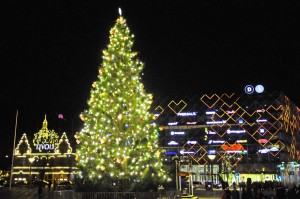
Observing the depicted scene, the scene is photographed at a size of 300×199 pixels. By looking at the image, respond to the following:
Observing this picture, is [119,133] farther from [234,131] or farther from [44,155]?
[234,131]

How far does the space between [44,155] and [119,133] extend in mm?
77241

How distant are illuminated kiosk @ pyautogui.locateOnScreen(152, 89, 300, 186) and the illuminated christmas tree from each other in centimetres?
7063

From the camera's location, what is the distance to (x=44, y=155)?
3666 inches

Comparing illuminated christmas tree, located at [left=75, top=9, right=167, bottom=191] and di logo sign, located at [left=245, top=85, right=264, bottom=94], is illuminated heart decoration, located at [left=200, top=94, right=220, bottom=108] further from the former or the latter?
illuminated christmas tree, located at [left=75, top=9, right=167, bottom=191]

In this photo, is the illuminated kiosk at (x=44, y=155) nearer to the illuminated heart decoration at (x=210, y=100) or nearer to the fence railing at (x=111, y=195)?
the illuminated heart decoration at (x=210, y=100)

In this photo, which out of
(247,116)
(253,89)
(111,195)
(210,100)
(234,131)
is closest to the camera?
(111,195)

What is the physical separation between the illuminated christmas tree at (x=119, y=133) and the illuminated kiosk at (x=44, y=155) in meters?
71.8

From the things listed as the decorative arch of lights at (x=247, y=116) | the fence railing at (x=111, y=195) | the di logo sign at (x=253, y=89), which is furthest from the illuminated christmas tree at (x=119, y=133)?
the di logo sign at (x=253, y=89)

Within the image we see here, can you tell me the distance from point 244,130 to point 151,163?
81641 mm

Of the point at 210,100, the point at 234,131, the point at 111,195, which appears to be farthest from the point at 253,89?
the point at 111,195

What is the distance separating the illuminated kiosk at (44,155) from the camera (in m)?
91.2

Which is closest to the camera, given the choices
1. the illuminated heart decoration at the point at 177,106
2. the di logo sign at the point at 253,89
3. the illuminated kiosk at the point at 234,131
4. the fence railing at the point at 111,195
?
the fence railing at the point at 111,195

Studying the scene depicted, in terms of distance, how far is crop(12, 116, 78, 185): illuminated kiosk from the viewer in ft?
299

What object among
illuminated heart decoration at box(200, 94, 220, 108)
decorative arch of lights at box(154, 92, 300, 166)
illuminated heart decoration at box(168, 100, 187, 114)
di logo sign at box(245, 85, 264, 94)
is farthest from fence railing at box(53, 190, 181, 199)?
illuminated heart decoration at box(168, 100, 187, 114)
